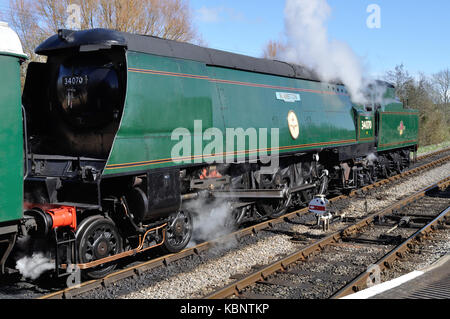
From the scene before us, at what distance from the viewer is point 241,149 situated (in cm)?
827

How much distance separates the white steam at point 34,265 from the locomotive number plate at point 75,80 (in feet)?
8.17

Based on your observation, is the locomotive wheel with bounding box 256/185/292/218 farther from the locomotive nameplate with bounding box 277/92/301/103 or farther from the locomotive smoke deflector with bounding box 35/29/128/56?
the locomotive smoke deflector with bounding box 35/29/128/56

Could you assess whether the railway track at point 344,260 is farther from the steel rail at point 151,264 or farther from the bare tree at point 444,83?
the bare tree at point 444,83

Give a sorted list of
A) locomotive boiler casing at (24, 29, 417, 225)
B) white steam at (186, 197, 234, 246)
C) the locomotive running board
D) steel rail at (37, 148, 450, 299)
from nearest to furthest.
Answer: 1. steel rail at (37, 148, 450, 299)
2. locomotive boiler casing at (24, 29, 417, 225)
3. white steam at (186, 197, 234, 246)
4. the locomotive running board

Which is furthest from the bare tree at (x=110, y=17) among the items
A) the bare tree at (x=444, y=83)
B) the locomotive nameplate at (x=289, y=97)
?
the bare tree at (x=444, y=83)

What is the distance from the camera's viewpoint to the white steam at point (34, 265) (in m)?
5.88

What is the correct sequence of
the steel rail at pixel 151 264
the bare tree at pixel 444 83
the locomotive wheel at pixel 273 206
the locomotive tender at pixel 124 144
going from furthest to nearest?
the bare tree at pixel 444 83 → the locomotive wheel at pixel 273 206 → the locomotive tender at pixel 124 144 → the steel rail at pixel 151 264

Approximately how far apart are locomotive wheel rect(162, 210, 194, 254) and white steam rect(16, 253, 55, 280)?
1849 millimetres

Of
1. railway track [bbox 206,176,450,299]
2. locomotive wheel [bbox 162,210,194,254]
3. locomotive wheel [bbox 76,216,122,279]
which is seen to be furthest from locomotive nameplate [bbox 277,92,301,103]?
locomotive wheel [bbox 76,216,122,279]

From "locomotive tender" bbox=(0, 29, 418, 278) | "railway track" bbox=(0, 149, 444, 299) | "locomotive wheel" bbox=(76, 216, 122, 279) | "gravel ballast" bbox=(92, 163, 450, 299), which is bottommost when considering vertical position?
"gravel ballast" bbox=(92, 163, 450, 299)

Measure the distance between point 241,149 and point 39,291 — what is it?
4.22 m

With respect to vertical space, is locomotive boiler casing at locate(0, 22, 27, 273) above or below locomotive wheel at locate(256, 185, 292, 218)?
above

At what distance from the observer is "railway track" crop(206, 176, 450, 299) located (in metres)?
5.85
